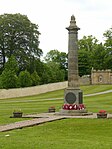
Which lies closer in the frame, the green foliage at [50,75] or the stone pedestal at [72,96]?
the stone pedestal at [72,96]

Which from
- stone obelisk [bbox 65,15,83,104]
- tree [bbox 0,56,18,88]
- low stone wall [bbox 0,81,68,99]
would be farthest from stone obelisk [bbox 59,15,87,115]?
tree [bbox 0,56,18,88]

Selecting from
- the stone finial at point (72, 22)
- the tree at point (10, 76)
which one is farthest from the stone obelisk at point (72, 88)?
the tree at point (10, 76)

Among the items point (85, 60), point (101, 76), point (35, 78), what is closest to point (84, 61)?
point (85, 60)

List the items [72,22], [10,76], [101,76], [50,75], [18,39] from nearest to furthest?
[72,22]
[10,76]
[18,39]
[50,75]
[101,76]

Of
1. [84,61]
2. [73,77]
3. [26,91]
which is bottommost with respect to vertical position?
[73,77]

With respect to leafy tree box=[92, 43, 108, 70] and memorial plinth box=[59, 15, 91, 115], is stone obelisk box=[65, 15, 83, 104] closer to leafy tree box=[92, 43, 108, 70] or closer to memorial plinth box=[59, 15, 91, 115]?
memorial plinth box=[59, 15, 91, 115]

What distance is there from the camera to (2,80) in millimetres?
74562

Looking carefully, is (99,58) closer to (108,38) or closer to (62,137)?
(108,38)

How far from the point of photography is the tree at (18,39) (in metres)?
85.7

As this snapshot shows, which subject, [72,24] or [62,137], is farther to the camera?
[72,24]

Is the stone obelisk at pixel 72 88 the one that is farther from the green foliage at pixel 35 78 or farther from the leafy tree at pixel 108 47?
the leafy tree at pixel 108 47

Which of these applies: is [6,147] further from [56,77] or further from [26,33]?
[56,77]

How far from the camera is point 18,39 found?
8794 cm

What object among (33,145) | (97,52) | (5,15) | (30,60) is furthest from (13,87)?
(33,145)
